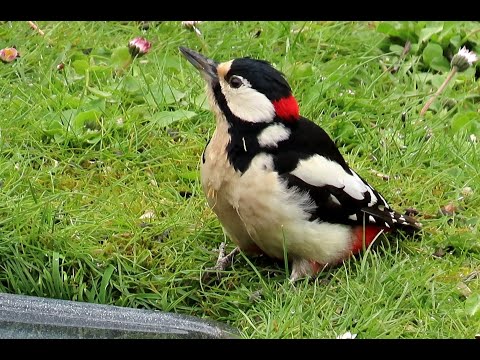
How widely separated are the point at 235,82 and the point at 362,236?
0.94 m

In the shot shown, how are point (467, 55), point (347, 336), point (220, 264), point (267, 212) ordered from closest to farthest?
1. point (347, 336)
2. point (267, 212)
3. point (220, 264)
4. point (467, 55)

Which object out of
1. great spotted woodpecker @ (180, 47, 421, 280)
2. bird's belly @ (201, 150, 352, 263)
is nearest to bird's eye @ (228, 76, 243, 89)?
great spotted woodpecker @ (180, 47, 421, 280)

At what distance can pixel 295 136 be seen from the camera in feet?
15.1

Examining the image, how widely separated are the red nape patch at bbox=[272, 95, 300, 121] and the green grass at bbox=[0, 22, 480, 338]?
0.70 m

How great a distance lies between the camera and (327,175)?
464cm

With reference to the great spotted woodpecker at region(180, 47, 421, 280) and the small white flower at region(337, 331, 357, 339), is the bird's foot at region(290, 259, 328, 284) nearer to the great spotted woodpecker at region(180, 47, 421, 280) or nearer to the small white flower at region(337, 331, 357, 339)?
the great spotted woodpecker at region(180, 47, 421, 280)

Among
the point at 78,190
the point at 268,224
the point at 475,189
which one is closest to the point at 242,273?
the point at 268,224

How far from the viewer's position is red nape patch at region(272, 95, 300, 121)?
14.8 feet

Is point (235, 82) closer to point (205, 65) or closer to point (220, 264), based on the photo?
point (205, 65)

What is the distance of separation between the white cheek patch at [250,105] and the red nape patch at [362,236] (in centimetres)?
70

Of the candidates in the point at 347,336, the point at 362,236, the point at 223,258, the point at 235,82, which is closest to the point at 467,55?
the point at 362,236

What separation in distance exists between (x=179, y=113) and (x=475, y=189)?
5.48 feet

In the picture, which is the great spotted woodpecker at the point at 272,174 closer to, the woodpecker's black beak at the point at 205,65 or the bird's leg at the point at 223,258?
the woodpecker's black beak at the point at 205,65

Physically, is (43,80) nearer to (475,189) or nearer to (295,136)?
(295,136)
